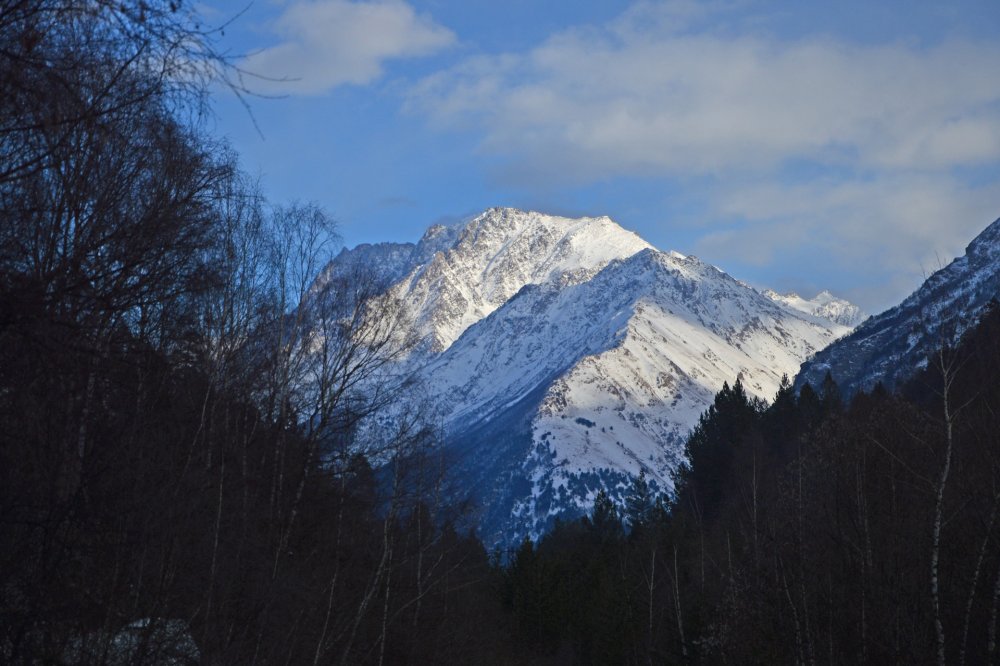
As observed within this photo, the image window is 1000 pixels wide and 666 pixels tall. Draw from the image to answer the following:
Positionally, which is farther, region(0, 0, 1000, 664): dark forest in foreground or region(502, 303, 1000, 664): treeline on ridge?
region(502, 303, 1000, 664): treeline on ridge

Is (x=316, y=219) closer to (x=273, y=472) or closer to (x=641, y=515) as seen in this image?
(x=273, y=472)

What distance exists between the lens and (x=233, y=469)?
81.2ft

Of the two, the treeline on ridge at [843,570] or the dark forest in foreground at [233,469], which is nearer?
the dark forest in foreground at [233,469]

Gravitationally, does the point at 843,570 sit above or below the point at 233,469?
below

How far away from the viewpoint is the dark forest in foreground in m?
9.10

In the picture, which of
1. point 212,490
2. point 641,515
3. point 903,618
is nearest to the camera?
point 212,490

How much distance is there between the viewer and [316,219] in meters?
26.1

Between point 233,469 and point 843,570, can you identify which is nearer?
point 233,469

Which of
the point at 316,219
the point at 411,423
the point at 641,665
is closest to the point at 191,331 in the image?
the point at 316,219

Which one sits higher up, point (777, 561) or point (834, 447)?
point (834, 447)

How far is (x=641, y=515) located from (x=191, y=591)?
259 ft

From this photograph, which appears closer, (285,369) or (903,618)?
(285,369)

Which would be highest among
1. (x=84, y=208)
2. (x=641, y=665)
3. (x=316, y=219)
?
(x=316, y=219)

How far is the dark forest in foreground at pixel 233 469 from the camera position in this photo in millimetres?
9102
